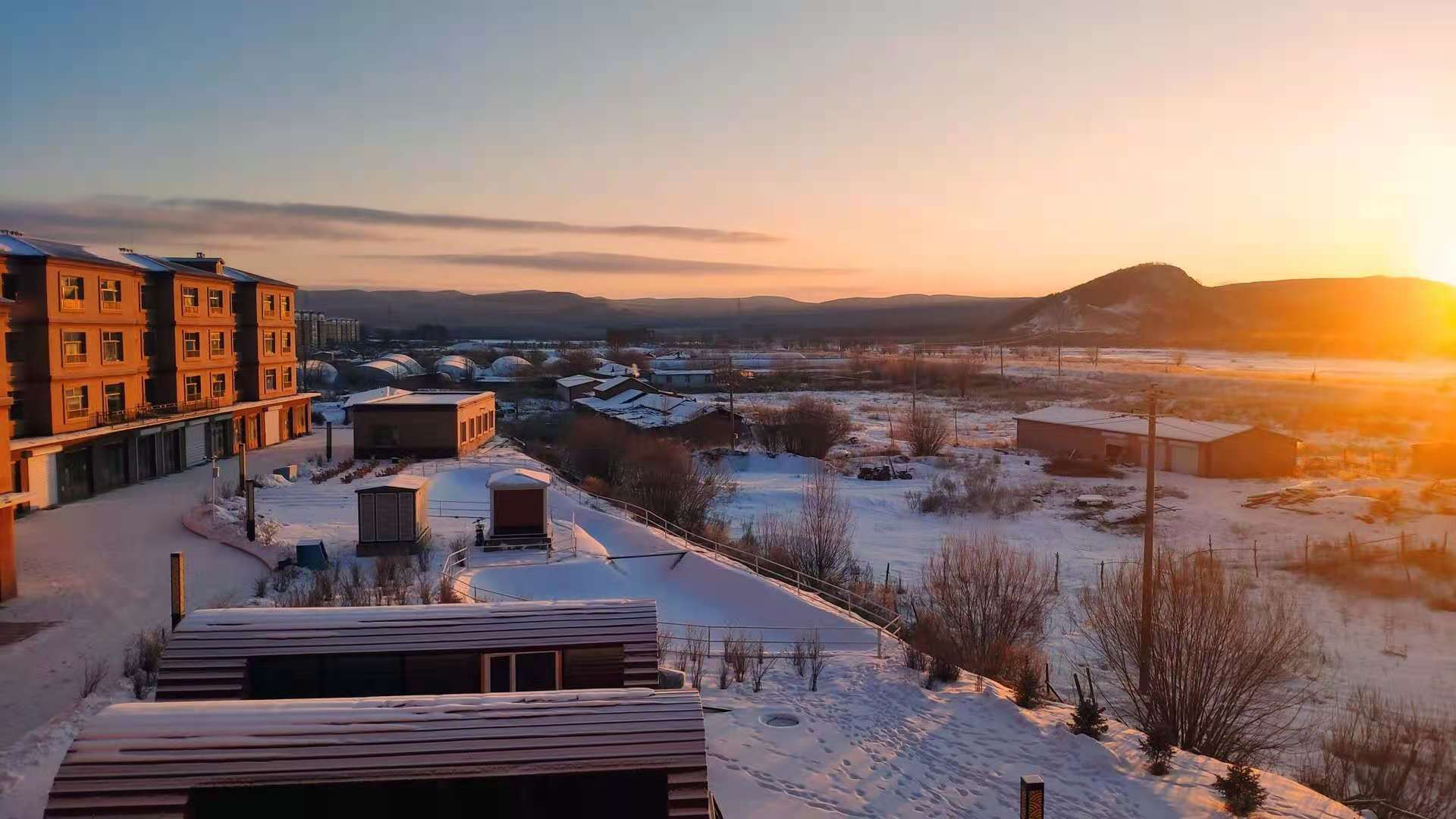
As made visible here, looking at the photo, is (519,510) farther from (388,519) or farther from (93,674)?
(93,674)

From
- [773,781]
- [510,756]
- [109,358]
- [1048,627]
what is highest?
[109,358]

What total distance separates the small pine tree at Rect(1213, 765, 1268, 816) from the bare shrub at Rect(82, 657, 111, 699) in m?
13.5

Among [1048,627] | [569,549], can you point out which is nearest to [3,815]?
[569,549]

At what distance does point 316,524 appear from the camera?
22266 mm

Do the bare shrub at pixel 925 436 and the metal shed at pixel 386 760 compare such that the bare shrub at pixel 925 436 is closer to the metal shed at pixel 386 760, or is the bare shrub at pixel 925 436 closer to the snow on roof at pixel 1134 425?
the snow on roof at pixel 1134 425

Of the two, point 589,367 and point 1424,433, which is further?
point 589,367

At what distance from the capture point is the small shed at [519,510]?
68.9 feet

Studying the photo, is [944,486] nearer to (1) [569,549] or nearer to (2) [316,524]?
(1) [569,549]

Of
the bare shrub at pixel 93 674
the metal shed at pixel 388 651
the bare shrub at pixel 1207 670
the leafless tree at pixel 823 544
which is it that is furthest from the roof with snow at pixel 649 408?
the metal shed at pixel 388 651

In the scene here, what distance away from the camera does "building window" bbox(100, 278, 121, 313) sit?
84.9 ft

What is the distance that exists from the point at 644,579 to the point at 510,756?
1475 centimetres

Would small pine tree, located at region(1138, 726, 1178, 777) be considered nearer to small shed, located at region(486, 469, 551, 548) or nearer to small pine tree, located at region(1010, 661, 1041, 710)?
small pine tree, located at region(1010, 661, 1041, 710)

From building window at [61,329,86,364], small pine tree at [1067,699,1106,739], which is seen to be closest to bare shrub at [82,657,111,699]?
small pine tree at [1067,699,1106,739]

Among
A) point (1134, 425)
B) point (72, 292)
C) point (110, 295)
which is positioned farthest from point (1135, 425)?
point (72, 292)
